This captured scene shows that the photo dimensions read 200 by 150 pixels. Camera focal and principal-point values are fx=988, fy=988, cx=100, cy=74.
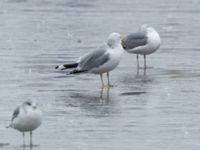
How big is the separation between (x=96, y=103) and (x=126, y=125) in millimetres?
2031

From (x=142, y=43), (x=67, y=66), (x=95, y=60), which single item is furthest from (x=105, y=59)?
(x=142, y=43)

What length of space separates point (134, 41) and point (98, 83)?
2565 millimetres

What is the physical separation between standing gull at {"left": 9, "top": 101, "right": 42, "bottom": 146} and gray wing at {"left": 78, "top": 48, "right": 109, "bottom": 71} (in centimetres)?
487

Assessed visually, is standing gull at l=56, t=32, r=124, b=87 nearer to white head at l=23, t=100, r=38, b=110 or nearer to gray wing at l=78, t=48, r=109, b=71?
gray wing at l=78, t=48, r=109, b=71

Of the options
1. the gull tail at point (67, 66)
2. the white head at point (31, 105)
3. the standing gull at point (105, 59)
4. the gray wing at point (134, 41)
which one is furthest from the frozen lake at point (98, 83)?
the white head at point (31, 105)

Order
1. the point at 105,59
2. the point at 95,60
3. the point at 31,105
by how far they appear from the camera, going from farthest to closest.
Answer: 1. the point at 95,60
2. the point at 105,59
3. the point at 31,105

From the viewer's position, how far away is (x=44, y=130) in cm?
1285

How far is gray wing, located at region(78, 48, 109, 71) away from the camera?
16.6 m

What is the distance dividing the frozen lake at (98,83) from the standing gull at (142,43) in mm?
316

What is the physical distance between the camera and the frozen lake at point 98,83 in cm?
1241

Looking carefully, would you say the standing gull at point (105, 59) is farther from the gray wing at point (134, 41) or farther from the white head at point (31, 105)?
the white head at point (31, 105)

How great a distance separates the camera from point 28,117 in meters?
11.7

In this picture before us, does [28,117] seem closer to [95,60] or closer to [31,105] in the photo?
[31,105]

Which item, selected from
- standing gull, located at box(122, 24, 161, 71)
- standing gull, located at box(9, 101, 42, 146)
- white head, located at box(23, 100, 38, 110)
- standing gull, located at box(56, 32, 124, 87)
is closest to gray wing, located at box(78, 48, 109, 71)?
standing gull, located at box(56, 32, 124, 87)
